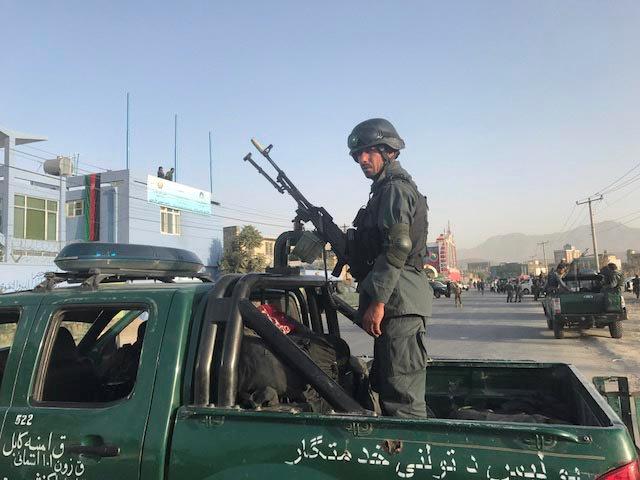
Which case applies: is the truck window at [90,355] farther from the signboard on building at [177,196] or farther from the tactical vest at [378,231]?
the signboard on building at [177,196]

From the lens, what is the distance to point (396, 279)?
2.50m

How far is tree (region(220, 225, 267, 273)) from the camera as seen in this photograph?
127ft

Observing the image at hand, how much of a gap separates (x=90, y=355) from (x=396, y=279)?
226 centimetres

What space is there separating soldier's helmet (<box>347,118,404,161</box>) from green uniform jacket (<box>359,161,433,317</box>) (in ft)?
1.11

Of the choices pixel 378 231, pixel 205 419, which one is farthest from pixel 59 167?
pixel 205 419

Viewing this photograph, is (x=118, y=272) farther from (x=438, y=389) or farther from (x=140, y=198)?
(x=140, y=198)

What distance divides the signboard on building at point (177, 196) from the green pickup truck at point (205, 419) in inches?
1235

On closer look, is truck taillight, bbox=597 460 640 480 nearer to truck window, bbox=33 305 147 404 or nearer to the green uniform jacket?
the green uniform jacket

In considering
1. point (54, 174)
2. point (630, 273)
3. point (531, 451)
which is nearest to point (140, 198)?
point (54, 174)

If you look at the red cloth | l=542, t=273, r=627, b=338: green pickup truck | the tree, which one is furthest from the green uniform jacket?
the tree

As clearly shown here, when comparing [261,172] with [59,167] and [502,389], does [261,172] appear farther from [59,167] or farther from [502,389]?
[59,167]

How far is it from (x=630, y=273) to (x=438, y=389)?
76073 mm

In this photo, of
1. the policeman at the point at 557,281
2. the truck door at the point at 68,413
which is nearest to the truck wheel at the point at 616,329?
the policeman at the point at 557,281

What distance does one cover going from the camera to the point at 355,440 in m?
1.86
